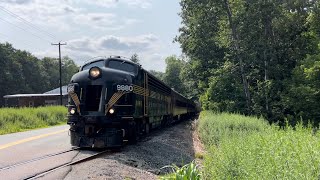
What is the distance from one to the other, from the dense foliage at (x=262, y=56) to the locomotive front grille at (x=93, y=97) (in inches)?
862

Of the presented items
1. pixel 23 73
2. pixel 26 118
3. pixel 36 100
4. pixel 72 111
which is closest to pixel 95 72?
pixel 72 111

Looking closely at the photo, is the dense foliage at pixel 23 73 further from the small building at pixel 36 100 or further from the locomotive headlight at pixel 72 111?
the locomotive headlight at pixel 72 111

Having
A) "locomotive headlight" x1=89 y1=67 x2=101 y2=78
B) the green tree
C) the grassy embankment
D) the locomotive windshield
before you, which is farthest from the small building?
"locomotive headlight" x1=89 y1=67 x2=101 y2=78

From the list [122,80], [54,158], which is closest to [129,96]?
[122,80]

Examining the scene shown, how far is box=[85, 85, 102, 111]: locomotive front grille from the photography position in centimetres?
1348

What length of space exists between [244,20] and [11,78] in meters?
62.0

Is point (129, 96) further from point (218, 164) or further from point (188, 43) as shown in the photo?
point (188, 43)

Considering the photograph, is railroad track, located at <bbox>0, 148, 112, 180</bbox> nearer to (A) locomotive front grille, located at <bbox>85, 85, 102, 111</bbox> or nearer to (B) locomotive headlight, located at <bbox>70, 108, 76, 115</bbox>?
(B) locomotive headlight, located at <bbox>70, 108, 76, 115</bbox>

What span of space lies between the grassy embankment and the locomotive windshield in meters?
11.6

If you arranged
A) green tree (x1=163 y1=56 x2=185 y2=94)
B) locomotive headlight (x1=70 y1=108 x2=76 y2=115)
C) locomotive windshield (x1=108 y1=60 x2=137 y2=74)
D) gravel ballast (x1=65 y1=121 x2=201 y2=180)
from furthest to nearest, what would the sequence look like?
green tree (x1=163 y1=56 x2=185 y2=94), locomotive windshield (x1=108 y1=60 x2=137 y2=74), locomotive headlight (x1=70 y1=108 x2=76 y2=115), gravel ballast (x1=65 y1=121 x2=201 y2=180)

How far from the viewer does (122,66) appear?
1496 cm

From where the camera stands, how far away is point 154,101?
18.6m

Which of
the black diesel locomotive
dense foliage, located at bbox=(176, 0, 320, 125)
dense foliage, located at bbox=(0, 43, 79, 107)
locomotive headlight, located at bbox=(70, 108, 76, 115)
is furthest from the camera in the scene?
dense foliage, located at bbox=(0, 43, 79, 107)

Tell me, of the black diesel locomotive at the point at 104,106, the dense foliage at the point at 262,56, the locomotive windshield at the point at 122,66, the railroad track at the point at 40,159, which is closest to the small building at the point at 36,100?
the dense foliage at the point at 262,56
